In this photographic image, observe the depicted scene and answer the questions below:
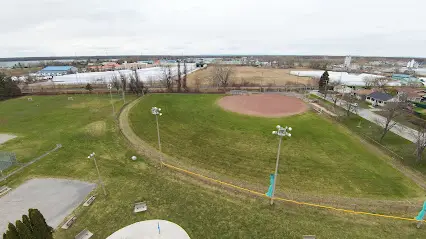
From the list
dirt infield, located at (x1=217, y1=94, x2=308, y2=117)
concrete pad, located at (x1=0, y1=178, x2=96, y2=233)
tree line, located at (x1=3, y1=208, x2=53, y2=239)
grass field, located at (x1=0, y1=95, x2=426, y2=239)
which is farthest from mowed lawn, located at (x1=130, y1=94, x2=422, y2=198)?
tree line, located at (x1=3, y1=208, x2=53, y2=239)

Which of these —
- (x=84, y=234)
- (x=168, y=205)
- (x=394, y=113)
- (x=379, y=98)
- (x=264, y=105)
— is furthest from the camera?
(x=379, y=98)

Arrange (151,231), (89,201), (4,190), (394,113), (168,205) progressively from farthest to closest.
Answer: (394,113) < (4,190) < (89,201) < (168,205) < (151,231)

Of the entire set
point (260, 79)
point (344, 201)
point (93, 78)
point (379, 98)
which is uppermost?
point (93, 78)

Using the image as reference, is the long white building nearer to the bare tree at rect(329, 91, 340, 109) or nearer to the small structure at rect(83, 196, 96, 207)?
the bare tree at rect(329, 91, 340, 109)

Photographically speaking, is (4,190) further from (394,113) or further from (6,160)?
(394,113)

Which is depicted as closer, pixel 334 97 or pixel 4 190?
pixel 4 190

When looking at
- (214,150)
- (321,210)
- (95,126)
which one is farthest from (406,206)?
(95,126)

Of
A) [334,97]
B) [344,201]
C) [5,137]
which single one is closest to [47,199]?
[5,137]

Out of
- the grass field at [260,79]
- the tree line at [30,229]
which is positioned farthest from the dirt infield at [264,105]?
the tree line at [30,229]
